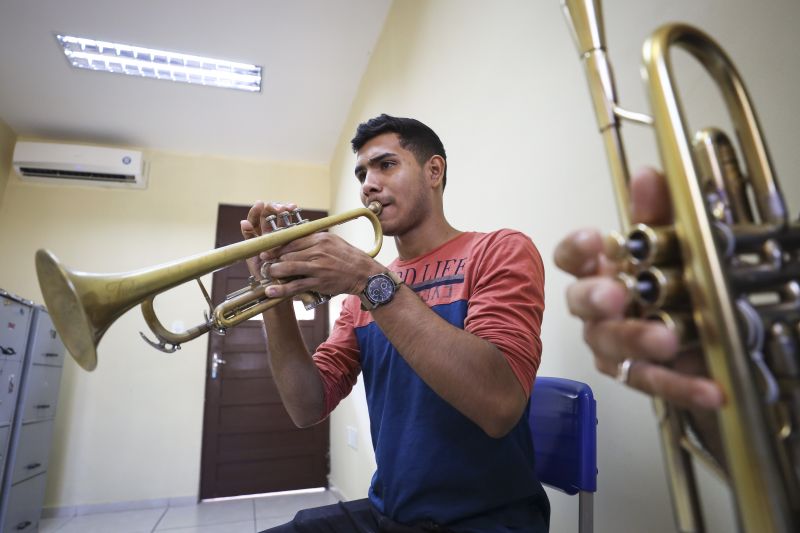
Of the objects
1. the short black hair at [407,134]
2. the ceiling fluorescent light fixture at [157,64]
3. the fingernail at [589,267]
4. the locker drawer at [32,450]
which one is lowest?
the locker drawer at [32,450]

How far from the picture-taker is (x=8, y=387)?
95.0 inches

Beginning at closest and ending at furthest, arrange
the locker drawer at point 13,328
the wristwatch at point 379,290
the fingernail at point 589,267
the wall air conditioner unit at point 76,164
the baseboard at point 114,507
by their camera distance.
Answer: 1. the fingernail at point 589,267
2. the wristwatch at point 379,290
3. the locker drawer at point 13,328
4. the baseboard at point 114,507
5. the wall air conditioner unit at point 76,164

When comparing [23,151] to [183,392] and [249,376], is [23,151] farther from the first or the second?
[249,376]

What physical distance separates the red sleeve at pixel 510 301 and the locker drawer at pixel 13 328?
2.64 meters

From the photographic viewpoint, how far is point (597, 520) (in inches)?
38.0

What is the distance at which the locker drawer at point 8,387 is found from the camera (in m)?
2.35

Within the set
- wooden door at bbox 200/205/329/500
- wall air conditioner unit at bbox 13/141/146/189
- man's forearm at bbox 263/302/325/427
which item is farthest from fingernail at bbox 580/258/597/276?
wall air conditioner unit at bbox 13/141/146/189

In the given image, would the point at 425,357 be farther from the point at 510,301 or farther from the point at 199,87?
the point at 199,87

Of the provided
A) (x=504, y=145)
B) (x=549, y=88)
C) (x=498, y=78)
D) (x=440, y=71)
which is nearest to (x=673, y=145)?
(x=549, y=88)

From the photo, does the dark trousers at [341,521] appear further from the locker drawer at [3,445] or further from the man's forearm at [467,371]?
the locker drawer at [3,445]

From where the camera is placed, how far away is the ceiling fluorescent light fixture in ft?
8.99

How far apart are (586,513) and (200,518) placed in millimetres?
3049

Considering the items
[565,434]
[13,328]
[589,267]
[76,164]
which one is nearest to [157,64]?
[76,164]

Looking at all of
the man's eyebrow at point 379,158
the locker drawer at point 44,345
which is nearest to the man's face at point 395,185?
the man's eyebrow at point 379,158
